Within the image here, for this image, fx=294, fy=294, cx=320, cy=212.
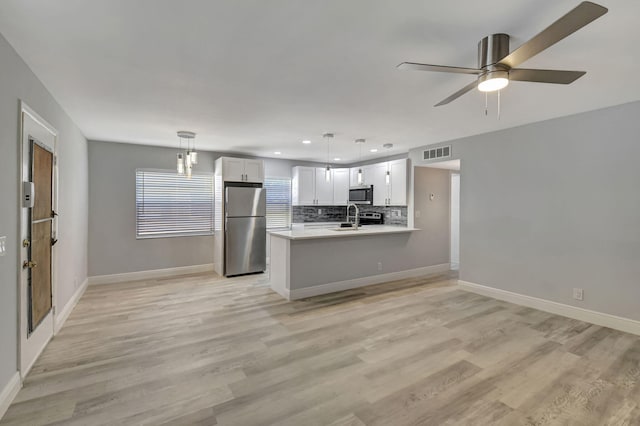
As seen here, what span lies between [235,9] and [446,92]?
2.03 metres

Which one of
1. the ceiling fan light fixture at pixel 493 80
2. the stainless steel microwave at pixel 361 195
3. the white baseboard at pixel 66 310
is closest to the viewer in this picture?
the ceiling fan light fixture at pixel 493 80

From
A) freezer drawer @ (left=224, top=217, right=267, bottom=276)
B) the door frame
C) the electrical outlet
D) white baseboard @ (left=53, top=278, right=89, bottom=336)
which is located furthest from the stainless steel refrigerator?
the electrical outlet

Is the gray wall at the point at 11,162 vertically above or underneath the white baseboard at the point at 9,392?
above

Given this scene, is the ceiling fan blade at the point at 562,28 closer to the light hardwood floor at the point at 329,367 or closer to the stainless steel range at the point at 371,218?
the light hardwood floor at the point at 329,367

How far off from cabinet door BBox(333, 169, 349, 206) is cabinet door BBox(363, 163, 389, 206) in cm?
72

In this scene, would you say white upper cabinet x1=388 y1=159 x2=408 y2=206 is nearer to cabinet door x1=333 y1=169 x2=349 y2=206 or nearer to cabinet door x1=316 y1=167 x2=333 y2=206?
cabinet door x1=333 y1=169 x2=349 y2=206

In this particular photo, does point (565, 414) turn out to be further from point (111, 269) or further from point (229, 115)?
point (111, 269)

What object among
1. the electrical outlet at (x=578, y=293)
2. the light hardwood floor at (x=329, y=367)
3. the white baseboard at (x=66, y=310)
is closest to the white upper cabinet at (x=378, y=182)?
the light hardwood floor at (x=329, y=367)

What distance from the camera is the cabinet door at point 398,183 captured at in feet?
18.7

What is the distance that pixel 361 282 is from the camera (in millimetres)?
4898

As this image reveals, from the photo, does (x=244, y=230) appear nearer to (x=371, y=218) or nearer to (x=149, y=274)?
(x=149, y=274)

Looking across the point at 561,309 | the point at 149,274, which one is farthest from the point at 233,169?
the point at 561,309

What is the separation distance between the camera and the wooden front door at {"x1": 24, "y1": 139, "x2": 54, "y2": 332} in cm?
243

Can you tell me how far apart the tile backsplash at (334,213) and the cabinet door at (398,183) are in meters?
0.32
